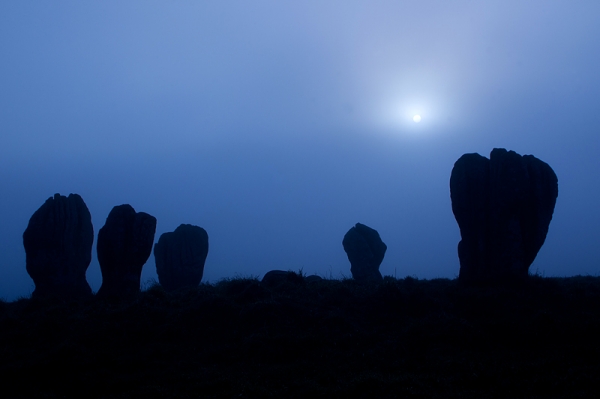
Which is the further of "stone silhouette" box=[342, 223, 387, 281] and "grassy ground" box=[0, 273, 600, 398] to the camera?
"stone silhouette" box=[342, 223, 387, 281]

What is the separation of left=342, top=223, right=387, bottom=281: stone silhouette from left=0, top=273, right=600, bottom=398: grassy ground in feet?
48.1

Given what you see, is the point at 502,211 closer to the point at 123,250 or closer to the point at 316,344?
the point at 316,344

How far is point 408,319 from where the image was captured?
1733 centimetres

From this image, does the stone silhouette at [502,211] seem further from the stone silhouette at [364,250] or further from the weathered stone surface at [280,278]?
the stone silhouette at [364,250]

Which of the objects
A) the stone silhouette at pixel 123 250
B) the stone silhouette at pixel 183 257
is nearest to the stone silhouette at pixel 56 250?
the stone silhouette at pixel 123 250

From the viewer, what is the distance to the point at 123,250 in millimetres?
25312

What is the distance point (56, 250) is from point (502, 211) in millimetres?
23036

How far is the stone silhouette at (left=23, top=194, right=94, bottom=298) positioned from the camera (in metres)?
26.3

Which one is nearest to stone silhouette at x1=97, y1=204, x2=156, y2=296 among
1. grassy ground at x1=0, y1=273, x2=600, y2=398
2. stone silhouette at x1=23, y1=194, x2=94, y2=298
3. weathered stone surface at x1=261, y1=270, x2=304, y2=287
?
stone silhouette at x1=23, y1=194, x2=94, y2=298

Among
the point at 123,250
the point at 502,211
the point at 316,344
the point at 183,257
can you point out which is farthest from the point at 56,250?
the point at 502,211

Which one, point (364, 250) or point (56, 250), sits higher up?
point (364, 250)

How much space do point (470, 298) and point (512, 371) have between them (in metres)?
7.48

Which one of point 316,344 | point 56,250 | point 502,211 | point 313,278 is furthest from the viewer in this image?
point 313,278

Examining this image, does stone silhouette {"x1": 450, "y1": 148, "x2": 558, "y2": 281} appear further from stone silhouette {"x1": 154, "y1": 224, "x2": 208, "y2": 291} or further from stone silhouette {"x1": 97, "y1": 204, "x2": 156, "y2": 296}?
stone silhouette {"x1": 154, "y1": 224, "x2": 208, "y2": 291}
